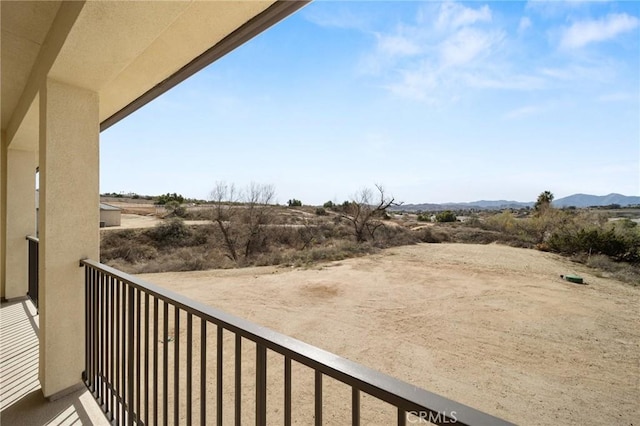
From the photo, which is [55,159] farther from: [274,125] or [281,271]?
[274,125]

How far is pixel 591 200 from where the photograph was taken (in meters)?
13.3

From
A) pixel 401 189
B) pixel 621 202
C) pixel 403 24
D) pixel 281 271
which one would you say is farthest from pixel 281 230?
pixel 621 202

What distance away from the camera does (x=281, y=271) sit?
28.7ft

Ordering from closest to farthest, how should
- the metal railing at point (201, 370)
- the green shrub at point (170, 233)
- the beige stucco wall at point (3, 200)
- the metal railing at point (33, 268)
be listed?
the metal railing at point (201, 370) < the metal railing at point (33, 268) < the beige stucco wall at point (3, 200) < the green shrub at point (170, 233)

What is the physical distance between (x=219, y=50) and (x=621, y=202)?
51.3 feet

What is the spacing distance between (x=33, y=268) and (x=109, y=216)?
12974mm

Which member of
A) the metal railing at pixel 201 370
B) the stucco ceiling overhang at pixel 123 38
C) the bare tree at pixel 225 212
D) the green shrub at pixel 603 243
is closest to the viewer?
the metal railing at pixel 201 370

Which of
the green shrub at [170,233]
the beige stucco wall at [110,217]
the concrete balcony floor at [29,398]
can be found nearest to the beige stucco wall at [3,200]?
the concrete balcony floor at [29,398]

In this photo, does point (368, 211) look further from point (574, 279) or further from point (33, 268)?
point (33, 268)

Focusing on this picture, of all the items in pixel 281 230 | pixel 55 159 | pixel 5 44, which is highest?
pixel 5 44

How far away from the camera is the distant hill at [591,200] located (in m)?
11.2

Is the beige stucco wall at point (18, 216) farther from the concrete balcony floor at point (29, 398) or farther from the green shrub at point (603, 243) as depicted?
the green shrub at point (603, 243)

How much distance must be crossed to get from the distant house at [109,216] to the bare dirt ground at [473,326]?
8.26 m

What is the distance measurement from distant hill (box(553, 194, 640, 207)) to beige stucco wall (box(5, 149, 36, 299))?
52.4 feet
